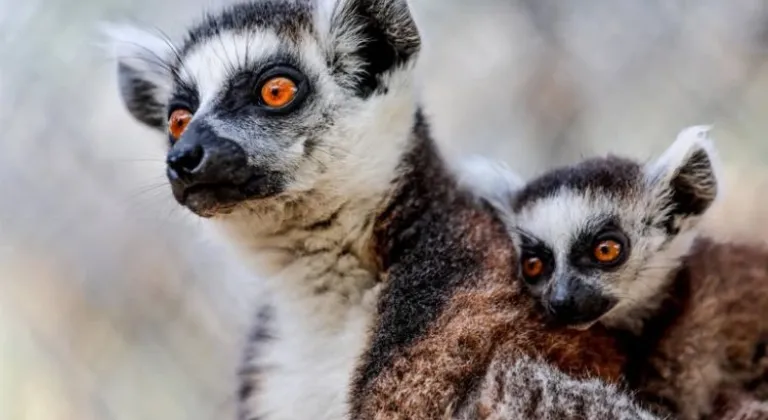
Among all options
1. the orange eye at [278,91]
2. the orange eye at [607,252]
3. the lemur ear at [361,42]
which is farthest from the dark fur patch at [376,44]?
the orange eye at [607,252]

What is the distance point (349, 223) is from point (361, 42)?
0.35 m

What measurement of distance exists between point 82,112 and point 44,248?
0.41 meters

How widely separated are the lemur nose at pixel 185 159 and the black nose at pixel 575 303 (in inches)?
25.8

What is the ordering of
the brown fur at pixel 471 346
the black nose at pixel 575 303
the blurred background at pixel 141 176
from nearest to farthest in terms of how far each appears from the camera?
the brown fur at pixel 471 346
the black nose at pixel 575 303
the blurred background at pixel 141 176

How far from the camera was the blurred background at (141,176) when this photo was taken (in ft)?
7.56

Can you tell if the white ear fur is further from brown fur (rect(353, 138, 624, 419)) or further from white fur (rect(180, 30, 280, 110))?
brown fur (rect(353, 138, 624, 419))

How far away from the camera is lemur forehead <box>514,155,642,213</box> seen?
176cm

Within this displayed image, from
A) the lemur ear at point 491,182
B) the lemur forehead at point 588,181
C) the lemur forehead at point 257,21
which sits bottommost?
the lemur ear at point 491,182

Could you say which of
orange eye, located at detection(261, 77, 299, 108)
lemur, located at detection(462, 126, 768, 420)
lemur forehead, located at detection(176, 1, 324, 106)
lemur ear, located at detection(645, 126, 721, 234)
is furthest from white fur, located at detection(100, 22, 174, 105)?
lemur ear, located at detection(645, 126, 721, 234)

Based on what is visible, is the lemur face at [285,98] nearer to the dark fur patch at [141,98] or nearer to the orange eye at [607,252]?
the dark fur patch at [141,98]

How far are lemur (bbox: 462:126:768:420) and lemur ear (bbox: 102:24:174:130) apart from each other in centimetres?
70

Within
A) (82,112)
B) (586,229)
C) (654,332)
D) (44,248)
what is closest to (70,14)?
(82,112)

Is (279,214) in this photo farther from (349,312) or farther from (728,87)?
(728,87)

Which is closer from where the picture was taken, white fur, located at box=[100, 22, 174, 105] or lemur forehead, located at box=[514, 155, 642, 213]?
lemur forehead, located at box=[514, 155, 642, 213]
